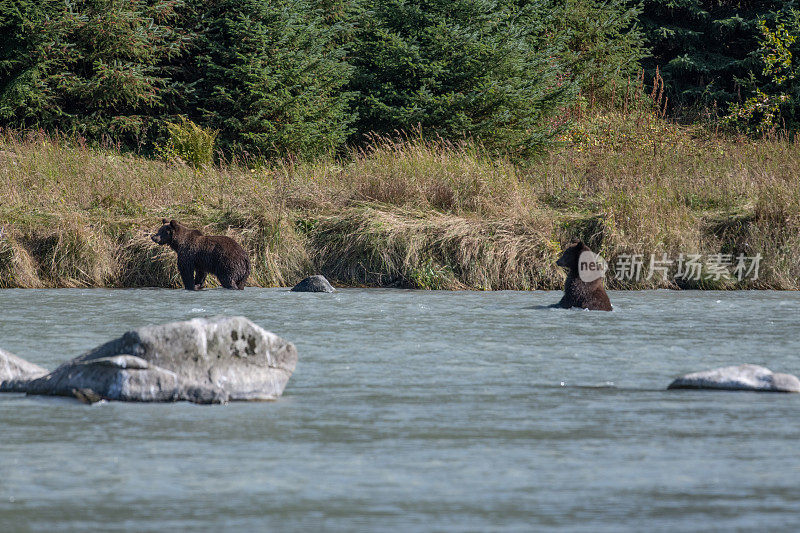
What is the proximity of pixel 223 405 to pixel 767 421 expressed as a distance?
329cm

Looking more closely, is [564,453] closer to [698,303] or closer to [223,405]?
[223,405]

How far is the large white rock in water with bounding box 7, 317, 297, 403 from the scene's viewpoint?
6840mm

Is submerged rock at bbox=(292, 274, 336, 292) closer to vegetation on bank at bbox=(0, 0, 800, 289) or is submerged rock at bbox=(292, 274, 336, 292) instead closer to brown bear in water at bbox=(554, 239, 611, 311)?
vegetation on bank at bbox=(0, 0, 800, 289)

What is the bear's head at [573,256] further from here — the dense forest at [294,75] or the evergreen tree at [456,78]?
the evergreen tree at [456,78]

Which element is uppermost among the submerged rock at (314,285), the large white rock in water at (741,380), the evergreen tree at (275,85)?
the evergreen tree at (275,85)

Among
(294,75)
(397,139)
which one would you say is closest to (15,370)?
(397,139)

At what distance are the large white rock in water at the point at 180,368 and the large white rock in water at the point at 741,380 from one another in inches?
107

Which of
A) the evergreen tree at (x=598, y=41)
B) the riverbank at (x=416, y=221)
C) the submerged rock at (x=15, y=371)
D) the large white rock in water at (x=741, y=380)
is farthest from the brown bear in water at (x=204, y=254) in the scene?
the evergreen tree at (x=598, y=41)

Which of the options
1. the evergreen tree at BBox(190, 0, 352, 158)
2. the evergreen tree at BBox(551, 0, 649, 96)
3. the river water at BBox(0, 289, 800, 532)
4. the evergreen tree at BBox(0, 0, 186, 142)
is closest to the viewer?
the river water at BBox(0, 289, 800, 532)

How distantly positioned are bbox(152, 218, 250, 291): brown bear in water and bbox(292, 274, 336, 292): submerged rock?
0.82m

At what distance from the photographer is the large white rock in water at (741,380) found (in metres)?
7.18

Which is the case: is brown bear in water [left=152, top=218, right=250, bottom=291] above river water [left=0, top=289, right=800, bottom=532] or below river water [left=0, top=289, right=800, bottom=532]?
above

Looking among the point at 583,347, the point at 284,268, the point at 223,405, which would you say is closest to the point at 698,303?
the point at 583,347

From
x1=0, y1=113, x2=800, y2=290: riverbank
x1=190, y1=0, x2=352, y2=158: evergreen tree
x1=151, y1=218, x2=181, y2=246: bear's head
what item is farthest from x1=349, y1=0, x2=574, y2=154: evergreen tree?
x1=151, y1=218, x2=181, y2=246: bear's head
